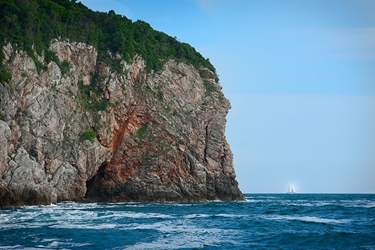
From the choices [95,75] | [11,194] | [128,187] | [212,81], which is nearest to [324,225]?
[11,194]

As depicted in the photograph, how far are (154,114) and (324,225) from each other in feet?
92.9

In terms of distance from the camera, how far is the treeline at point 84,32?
138ft

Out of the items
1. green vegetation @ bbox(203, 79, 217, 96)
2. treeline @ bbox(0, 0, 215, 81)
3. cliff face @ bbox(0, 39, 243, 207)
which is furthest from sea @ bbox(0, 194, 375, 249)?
green vegetation @ bbox(203, 79, 217, 96)

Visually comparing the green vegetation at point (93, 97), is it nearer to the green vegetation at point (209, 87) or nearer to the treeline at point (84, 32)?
the treeline at point (84, 32)

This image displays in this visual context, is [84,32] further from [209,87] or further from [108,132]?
[209,87]

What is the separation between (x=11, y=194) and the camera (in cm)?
3478

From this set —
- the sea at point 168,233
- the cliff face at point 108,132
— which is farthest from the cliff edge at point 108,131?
the sea at point 168,233

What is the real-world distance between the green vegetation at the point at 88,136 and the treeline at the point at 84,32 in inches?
307

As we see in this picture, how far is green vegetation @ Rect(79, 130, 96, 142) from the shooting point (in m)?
44.7

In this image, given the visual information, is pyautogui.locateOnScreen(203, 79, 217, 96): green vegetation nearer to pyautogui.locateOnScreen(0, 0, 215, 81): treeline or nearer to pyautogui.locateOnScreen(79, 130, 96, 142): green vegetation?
pyautogui.locateOnScreen(0, 0, 215, 81): treeline

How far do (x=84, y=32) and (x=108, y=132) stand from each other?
37.7 ft

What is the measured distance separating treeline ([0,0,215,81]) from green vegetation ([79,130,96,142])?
779 centimetres

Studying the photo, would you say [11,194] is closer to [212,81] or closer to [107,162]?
[107,162]

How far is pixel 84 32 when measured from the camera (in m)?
50.3
